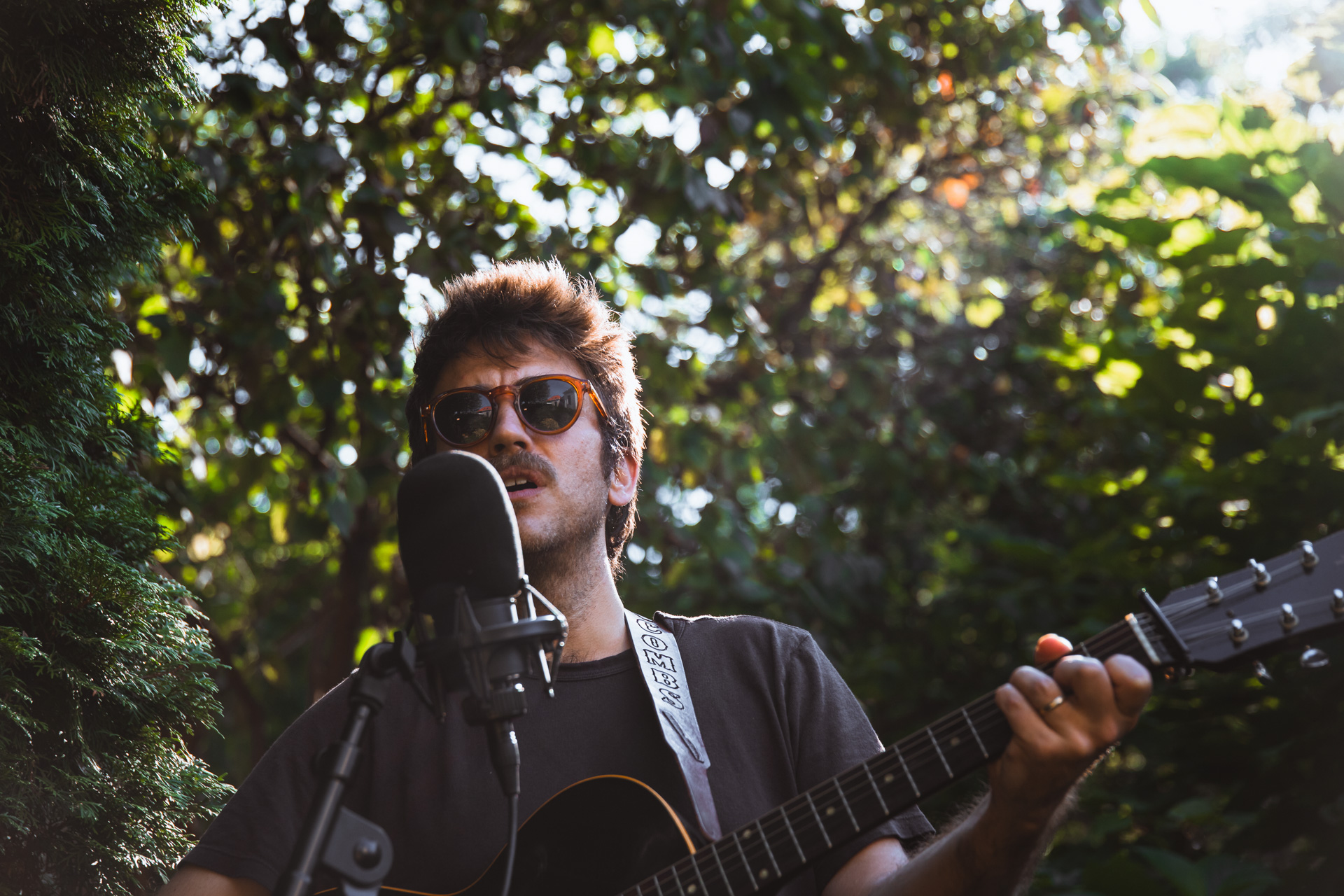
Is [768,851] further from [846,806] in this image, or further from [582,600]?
[582,600]

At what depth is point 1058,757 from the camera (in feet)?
4.83

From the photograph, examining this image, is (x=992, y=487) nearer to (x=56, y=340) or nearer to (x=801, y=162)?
(x=801, y=162)

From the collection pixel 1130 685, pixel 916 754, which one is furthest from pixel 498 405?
pixel 1130 685

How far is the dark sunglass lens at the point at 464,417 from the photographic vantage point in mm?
2266

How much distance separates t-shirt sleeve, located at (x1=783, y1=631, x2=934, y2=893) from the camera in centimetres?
Answer: 191

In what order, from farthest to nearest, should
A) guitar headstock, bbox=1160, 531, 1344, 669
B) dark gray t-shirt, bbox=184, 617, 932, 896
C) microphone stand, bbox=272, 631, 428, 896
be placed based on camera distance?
dark gray t-shirt, bbox=184, 617, 932, 896
guitar headstock, bbox=1160, 531, 1344, 669
microphone stand, bbox=272, 631, 428, 896

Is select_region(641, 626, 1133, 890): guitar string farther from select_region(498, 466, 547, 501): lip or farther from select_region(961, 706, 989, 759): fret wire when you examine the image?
select_region(498, 466, 547, 501): lip

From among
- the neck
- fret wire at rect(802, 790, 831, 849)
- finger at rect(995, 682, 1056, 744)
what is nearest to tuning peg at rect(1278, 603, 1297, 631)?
finger at rect(995, 682, 1056, 744)

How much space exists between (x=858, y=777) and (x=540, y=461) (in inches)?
39.0

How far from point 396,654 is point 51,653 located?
0.95 meters

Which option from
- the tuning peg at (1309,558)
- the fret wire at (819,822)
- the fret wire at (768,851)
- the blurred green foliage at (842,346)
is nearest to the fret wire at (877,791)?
the fret wire at (819,822)

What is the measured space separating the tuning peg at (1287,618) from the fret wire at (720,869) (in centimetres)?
98

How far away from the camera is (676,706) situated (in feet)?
6.93

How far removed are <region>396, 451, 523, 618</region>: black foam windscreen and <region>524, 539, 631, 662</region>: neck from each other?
747 millimetres
